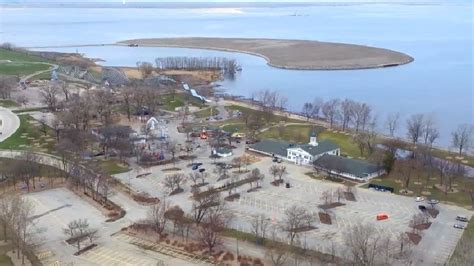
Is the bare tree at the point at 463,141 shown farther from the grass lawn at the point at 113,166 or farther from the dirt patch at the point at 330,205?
the grass lawn at the point at 113,166

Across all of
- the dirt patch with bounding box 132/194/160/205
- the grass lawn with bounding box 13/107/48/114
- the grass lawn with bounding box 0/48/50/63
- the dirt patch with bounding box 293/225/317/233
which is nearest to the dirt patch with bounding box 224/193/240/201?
the dirt patch with bounding box 132/194/160/205

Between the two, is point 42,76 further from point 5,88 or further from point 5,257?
point 5,257

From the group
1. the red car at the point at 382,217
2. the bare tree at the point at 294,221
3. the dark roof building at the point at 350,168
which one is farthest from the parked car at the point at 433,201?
the bare tree at the point at 294,221

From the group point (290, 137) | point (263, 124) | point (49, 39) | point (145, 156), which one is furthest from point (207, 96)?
point (49, 39)

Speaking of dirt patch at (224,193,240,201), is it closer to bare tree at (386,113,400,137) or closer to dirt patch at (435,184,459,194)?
dirt patch at (435,184,459,194)

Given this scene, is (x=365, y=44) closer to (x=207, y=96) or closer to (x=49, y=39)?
(x=207, y=96)

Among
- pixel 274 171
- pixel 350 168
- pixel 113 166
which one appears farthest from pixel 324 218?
pixel 113 166
